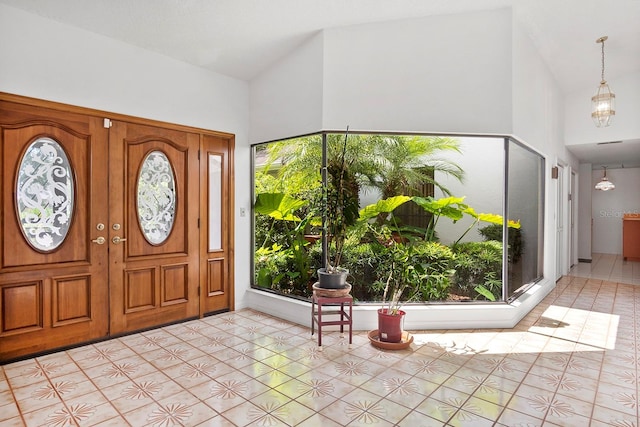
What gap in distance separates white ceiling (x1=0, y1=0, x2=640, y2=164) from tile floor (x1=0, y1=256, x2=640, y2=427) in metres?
3.04

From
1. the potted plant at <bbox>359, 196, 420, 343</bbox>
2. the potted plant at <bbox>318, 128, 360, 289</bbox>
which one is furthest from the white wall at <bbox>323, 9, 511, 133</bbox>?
the potted plant at <bbox>359, 196, 420, 343</bbox>

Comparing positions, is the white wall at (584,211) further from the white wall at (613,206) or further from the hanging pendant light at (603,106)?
the hanging pendant light at (603,106)

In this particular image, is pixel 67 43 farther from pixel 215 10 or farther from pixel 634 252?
pixel 634 252

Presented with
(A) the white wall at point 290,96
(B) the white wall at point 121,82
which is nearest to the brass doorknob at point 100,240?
(B) the white wall at point 121,82

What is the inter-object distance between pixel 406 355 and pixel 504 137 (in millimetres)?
2610

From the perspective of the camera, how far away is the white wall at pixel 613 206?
979cm

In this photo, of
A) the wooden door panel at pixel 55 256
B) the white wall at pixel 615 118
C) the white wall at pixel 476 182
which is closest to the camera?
the wooden door panel at pixel 55 256

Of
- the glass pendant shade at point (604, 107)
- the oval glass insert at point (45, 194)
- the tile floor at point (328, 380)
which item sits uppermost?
the glass pendant shade at point (604, 107)

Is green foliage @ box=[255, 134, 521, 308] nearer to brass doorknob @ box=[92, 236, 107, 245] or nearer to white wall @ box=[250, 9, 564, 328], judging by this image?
white wall @ box=[250, 9, 564, 328]

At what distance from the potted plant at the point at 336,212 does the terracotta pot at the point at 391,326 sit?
20.6 inches

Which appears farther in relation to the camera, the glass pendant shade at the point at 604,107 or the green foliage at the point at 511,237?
the glass pendant shade at the point at 604,107

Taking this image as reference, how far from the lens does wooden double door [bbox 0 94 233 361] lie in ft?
10.3

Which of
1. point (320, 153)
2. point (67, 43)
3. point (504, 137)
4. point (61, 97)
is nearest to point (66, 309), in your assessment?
point (61, 97)

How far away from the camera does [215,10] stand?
328 cm
